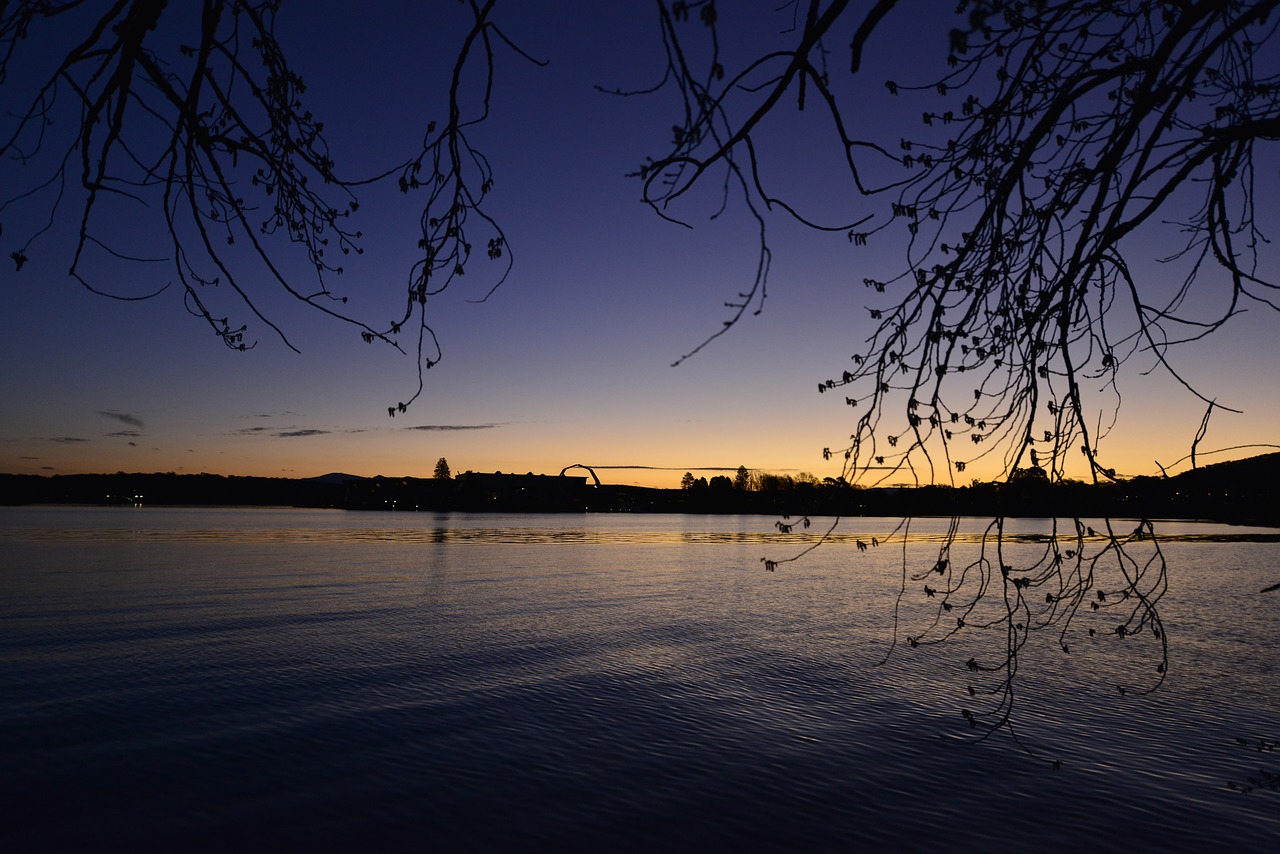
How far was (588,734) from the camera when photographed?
7711mm

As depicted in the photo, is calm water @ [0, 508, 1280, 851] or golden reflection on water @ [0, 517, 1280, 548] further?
golden reflection on water @ [0, 517, 1280, 548]

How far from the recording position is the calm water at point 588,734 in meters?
5.63

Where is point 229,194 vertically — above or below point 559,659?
above

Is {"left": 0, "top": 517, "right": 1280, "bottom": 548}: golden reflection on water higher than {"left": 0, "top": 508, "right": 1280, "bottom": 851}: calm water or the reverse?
higher

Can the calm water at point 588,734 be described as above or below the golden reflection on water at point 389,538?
below

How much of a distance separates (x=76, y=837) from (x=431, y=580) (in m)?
17.1

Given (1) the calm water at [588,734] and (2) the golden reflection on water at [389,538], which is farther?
(2) the golden reflection on water at [389,538]

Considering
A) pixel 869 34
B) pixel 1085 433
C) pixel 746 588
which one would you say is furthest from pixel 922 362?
pixel 746 588

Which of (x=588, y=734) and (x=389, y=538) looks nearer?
(x=588, y=734)

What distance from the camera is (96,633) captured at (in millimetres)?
12406

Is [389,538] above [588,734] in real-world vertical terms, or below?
above

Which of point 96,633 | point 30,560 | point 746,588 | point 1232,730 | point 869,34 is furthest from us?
point 30,560

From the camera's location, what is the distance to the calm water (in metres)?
5.63

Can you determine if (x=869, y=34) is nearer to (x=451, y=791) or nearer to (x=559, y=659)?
(x=451, y=791)
